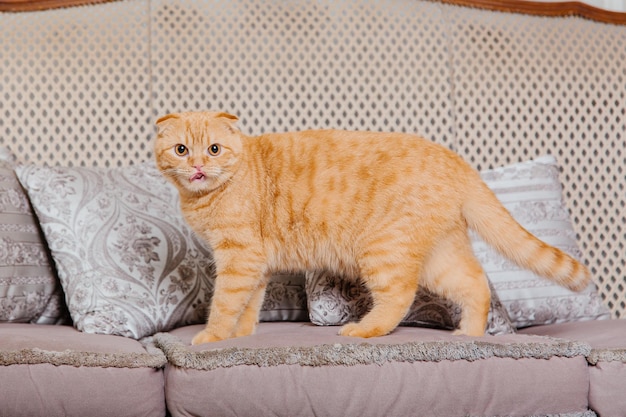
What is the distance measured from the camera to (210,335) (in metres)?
1.56

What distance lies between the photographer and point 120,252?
1811 mm

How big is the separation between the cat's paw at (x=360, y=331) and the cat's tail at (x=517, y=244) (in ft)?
1.18

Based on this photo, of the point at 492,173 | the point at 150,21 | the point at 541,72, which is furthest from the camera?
the point at 541,72

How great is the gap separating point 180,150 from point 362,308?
0.64 m

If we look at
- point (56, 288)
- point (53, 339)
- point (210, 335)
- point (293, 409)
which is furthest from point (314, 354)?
point (56, 288)

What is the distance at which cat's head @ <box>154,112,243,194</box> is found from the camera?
64.2 inches

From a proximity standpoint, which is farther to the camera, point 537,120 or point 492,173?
point 537,120

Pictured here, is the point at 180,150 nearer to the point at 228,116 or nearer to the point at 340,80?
the point at 228,116

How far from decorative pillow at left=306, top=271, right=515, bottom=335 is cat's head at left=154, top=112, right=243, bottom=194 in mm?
427

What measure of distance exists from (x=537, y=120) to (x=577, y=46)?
35 cm

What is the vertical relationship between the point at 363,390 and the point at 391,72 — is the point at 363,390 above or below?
below

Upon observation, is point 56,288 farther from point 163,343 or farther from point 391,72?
point 391,72

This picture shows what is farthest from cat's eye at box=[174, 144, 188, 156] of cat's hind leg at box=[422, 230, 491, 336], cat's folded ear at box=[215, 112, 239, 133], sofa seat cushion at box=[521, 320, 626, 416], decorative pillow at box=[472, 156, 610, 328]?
sofa seat cushion at box=[521, 320, 626, 416]

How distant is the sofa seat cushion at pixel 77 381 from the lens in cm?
121
